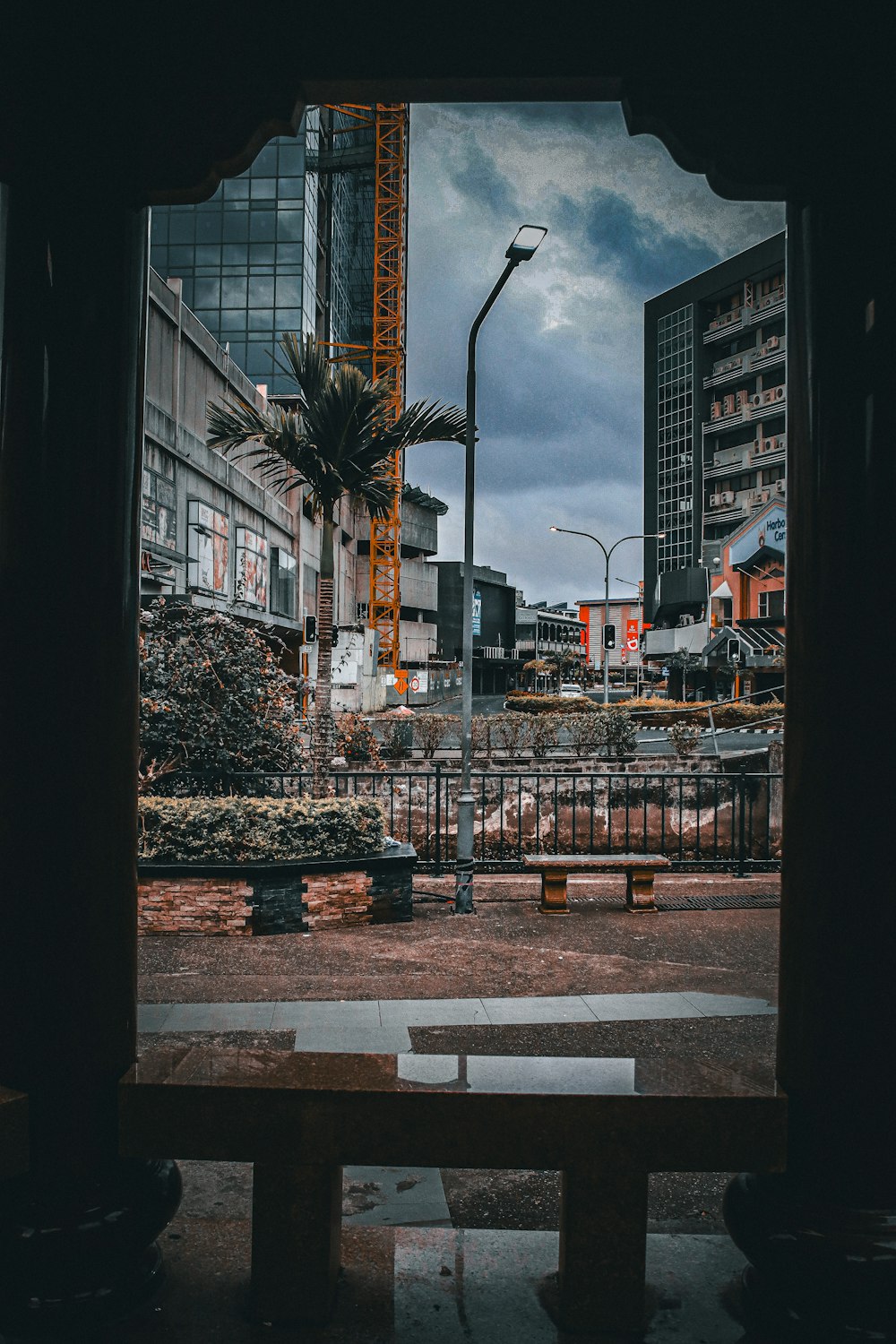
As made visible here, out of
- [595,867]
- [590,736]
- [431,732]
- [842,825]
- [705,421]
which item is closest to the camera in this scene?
[842,825]

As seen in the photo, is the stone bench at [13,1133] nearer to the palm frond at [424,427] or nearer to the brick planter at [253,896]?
the brick planter at [253,896]

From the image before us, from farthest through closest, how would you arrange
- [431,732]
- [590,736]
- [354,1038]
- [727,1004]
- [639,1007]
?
[431,732] → [590,736] → [727,1004] → [639,1007] → [354,1038]

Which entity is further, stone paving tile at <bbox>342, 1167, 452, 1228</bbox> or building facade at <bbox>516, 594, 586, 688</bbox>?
building facade at <bbox>516, 594, 586, 688</bbox>

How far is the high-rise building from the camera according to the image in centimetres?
7681

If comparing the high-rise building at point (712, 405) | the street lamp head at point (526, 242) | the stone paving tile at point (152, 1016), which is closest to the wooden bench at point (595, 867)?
the stone paving tile at point (152, 1016)

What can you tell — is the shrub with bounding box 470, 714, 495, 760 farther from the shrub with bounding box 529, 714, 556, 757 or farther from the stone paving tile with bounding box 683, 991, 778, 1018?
the stone paving tile with bounding box 683, 991, 778, 1018

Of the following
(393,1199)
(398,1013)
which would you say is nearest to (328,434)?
(398,1013)

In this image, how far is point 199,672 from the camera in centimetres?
1243

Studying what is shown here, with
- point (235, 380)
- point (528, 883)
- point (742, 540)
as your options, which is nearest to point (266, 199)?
point (235, 380)

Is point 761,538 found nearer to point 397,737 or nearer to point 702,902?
point 397,737

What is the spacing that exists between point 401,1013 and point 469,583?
5.93m

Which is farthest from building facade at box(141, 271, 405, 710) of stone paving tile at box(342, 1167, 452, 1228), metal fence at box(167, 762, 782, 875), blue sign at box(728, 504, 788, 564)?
blue sign at box(728, 504, 788, 564)

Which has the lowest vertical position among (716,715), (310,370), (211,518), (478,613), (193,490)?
(716,715)

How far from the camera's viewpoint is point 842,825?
306cm
